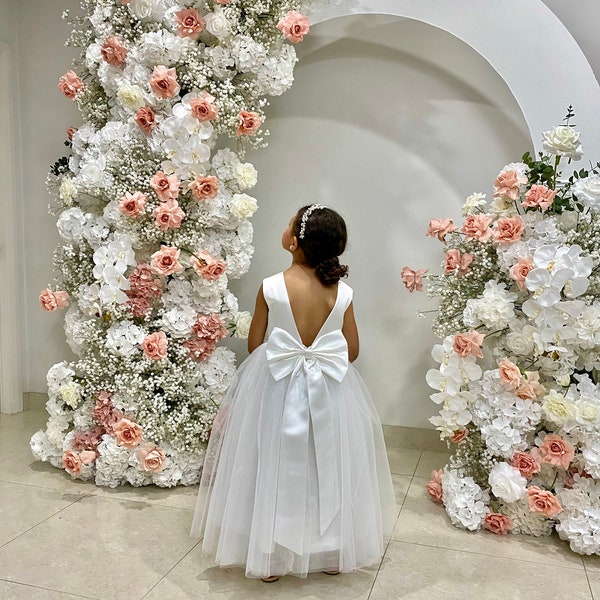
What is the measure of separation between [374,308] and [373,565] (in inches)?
60.6

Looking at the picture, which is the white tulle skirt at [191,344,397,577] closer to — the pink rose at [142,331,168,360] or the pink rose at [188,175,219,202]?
the pink rose at [142,331,168,360]

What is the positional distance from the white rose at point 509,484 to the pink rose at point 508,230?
3.00 ft

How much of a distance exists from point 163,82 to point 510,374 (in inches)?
74.4

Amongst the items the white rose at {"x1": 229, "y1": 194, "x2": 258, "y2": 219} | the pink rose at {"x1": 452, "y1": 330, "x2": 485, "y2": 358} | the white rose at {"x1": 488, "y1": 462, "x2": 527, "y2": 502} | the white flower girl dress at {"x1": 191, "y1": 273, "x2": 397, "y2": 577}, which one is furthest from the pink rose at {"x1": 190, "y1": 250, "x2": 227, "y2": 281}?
Result: the white rose at {"x1": 488, "y1": 462, "x2": 527, "y2": 502}

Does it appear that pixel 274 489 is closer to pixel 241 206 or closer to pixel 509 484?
pixel 509 484

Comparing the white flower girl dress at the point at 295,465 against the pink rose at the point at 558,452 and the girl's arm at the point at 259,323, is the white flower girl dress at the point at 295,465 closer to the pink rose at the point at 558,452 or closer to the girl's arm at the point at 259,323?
the girl's arm at the point at 259,323

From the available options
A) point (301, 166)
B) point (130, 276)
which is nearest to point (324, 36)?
point (301, 166)

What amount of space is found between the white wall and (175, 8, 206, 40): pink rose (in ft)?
2.56

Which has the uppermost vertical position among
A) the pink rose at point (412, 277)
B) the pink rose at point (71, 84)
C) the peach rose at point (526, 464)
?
the pink rose at point (71, 84)

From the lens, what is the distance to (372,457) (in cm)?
256

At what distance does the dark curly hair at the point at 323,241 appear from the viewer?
2.40 meters

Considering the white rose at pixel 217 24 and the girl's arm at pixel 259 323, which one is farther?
the white rose at pixel 217 24

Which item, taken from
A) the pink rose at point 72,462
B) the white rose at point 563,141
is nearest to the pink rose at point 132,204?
the pink rose at point 72,462

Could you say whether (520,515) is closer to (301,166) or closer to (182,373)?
(182,373)
